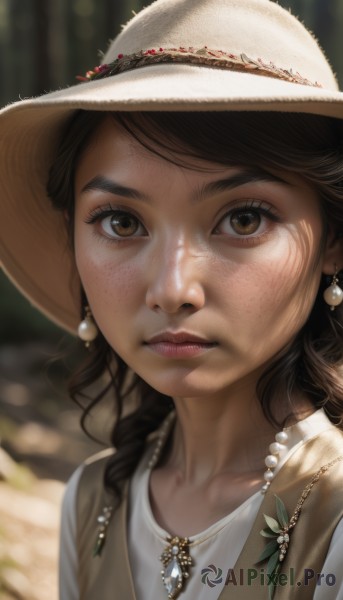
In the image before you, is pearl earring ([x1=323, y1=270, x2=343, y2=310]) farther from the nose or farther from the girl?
the nose

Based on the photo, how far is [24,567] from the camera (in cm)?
330

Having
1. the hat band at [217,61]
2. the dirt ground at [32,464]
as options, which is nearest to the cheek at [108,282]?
the hat band at [217,61]

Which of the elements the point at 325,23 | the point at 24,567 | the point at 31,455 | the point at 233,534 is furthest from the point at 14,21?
the point at 233,534

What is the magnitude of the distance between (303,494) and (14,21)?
19833mm

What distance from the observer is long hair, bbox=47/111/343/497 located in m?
1.54

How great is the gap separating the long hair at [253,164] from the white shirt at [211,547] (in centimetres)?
9

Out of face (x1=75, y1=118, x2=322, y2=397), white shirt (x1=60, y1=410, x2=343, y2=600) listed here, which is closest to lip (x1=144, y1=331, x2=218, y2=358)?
face (x1=75, y1=118, x2=322, y2=397)

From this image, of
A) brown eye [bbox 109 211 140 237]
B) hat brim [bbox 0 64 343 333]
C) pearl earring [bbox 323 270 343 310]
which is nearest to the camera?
hat brim [bbox 0 64 343 333]

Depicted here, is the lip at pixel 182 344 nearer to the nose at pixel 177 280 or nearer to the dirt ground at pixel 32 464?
the nose at pixel 177 280

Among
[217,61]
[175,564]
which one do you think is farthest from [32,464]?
[217,61]

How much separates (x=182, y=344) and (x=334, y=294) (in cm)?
41

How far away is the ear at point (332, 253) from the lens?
1.74 m

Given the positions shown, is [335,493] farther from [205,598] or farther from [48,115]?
[48,115]

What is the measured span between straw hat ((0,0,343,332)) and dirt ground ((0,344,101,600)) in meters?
1.63
